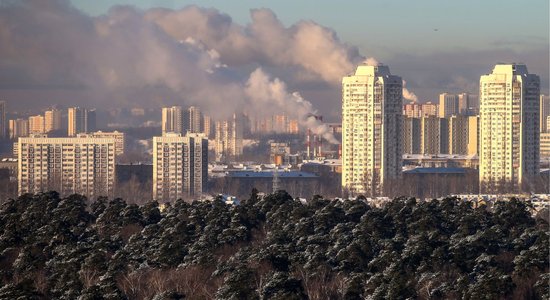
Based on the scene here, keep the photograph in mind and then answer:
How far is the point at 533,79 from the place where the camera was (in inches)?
2324

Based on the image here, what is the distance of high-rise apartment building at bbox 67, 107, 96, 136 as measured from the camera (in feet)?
269

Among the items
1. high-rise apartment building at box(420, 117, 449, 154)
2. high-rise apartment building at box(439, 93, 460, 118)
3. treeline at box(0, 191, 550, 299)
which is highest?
high-rise apartment building at box(439, 93, 460, 118)

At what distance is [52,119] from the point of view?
82.2 metres

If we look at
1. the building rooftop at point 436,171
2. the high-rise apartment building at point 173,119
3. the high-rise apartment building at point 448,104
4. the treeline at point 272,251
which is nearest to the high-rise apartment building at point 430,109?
the high-rise apartment building at point 448,104

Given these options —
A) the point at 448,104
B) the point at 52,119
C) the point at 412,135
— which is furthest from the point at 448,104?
the point at 52,119

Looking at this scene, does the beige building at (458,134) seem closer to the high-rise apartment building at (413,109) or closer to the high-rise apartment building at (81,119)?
the high-rise apartment building at (413,109)

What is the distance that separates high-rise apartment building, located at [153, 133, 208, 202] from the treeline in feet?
82.2

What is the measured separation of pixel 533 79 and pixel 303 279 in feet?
127

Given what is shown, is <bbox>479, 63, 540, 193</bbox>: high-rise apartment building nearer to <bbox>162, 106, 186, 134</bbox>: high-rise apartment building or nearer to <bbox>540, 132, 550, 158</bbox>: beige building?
<bbox>540, 132, 550, 158</bbox>: beige building

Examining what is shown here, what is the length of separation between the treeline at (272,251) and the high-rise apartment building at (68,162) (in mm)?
24829

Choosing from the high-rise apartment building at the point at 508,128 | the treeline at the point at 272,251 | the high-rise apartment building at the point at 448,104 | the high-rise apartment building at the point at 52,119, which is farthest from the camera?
the high-rise apartment building at the point at 448,104

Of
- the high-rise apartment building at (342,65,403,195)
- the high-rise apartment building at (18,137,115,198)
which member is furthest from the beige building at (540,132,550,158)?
the high-rise apartment building at (18,137,115,198)

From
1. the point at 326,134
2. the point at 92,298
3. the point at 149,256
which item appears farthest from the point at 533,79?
the point at 92,298

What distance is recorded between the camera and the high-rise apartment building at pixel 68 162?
176 ft
